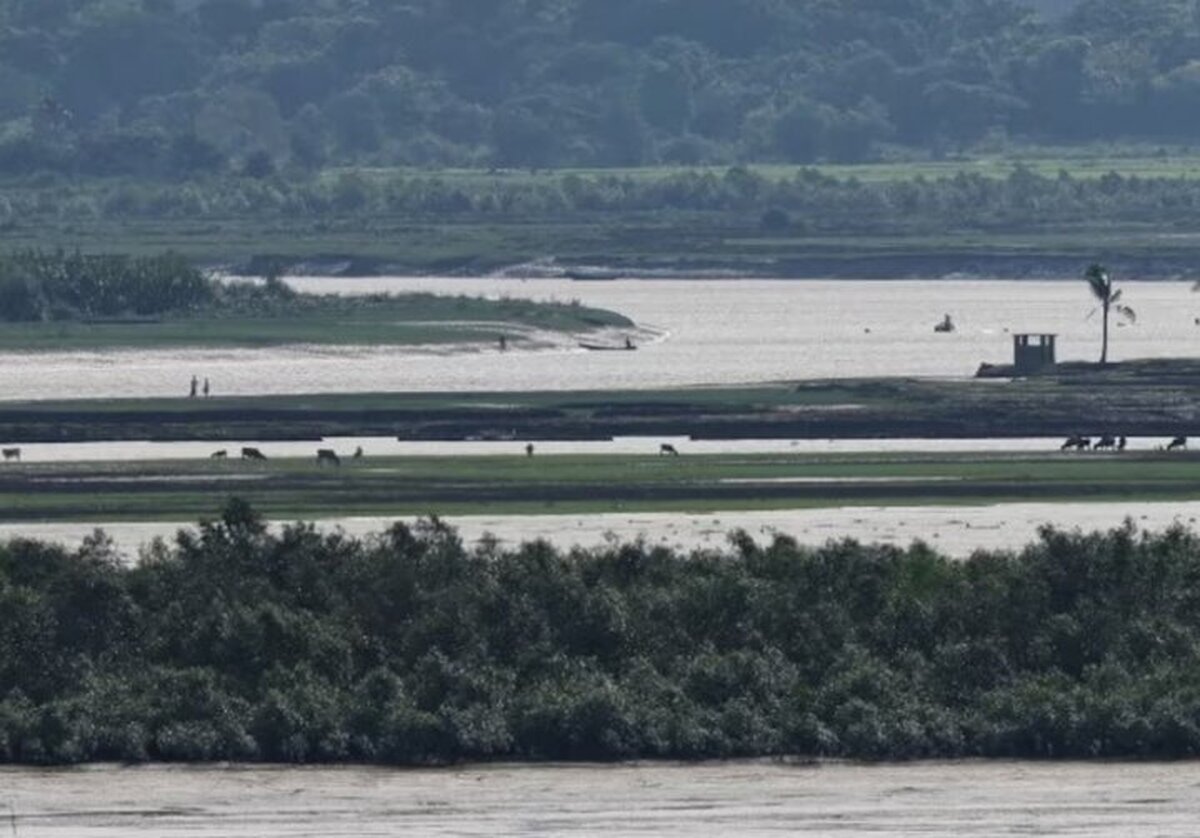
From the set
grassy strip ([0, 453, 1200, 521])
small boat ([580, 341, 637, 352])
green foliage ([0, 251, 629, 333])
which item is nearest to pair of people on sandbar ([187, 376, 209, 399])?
grassy strip ([0, 453, 1200, 521])

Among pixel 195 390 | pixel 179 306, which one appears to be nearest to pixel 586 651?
pixel 195 390

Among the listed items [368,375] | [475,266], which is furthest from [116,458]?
[475,266]

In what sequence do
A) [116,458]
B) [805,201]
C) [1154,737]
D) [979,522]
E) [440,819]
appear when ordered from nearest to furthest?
[440,819], [1154,737], [979,522], [116,458], [805,201]

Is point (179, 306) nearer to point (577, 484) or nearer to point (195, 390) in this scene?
point (195, 390)

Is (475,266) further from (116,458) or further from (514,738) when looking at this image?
(514,738)

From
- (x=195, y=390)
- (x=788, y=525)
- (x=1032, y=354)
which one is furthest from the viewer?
(x=1032, y=354)

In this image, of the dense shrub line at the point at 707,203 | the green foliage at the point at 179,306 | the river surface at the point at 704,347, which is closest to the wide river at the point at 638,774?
the river surface at the point at 704,347
